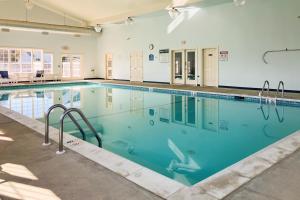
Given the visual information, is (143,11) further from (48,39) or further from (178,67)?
(48,39)

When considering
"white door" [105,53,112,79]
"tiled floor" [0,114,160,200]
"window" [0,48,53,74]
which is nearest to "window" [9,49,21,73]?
"window" [0,48,53,74]

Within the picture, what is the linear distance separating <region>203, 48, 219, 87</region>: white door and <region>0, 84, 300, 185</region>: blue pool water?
2379mm

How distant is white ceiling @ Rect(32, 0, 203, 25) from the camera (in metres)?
10.9

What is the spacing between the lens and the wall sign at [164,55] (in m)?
13.1

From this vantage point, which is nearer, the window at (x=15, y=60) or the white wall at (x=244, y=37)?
the white wall at (x=244, y=37)

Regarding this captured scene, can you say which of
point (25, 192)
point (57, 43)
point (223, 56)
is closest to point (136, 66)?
point (57, 43)

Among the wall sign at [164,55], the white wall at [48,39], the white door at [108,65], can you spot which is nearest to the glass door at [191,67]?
the wall sign at [164,55]

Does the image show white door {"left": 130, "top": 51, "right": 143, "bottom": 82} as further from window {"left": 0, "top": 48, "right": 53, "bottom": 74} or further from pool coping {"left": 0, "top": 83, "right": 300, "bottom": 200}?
pool coping {"left": 0, "top": 83, "right": 300, "bottom": 200}

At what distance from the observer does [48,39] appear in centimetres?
1540

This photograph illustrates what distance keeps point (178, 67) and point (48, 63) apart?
25.6 feet

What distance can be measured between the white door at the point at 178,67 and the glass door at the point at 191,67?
0.69 ft

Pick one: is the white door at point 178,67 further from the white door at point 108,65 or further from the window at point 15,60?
the window at point 15,60

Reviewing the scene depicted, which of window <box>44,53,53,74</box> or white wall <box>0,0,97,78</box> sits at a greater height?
white wall <box>0,0,97,78</box>

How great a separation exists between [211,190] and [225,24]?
945 cm
